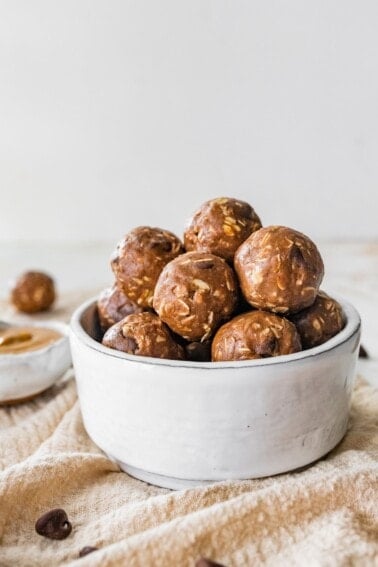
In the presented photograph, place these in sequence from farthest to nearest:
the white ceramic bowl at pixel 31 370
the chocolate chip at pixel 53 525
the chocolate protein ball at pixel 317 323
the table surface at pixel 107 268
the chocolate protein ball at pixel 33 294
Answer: the chocolate protein ball at pixel 33 294 → the table surface at pixel 107 268 → the white ceramic bowl at pixel 31 370 → the chocolate protein ball at pixel 317 323 → the chocolate chip at pixel 53 525

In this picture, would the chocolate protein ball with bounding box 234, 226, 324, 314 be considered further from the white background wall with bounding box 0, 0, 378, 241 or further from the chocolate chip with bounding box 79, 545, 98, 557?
the white background wall with bounding box 0, 0, 378, 241

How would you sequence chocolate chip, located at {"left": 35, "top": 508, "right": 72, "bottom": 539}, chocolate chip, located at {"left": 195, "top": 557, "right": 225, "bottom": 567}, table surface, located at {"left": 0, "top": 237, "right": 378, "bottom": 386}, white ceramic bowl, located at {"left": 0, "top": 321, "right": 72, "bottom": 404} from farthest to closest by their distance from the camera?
table surface, located at {"left": 0, "top": 237, "right": 378, "bottom": 386} < white ceramic bowl, located at {"left": 0, "top": 321, "right": 72, "bottom": 404} < chocolate chip, located at {"left": 35, "top": 508, "right": 72, "bottom": 539} < chocolate chip, located at {"left": 195, "top": 557, "right": 225, "bottom": 567}

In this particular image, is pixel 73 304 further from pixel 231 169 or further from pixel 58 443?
pixel 231 169

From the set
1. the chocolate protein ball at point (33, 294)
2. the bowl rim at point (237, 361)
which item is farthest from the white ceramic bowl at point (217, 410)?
the chocolate protein ball at point (33, 294)

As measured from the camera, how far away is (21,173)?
9.65ft

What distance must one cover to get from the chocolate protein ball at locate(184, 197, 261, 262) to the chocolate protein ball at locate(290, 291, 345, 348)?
126mm

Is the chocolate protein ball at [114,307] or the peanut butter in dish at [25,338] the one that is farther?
the peanut butter in dish at [25,338]

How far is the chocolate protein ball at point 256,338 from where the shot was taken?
0.79 meters

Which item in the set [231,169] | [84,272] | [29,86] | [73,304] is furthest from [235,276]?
[29,86]

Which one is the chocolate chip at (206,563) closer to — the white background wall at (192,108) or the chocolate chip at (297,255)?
the chocolate chip at (297,255)

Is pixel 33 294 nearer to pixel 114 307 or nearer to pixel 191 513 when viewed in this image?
pixel 114 307

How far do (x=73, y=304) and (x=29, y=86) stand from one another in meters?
1.38

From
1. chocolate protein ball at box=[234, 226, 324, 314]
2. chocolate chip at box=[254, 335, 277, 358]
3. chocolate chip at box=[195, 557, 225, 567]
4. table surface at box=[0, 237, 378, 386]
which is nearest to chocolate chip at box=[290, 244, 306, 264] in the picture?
chocolate protein ball at box=[234, 226, 324, 314]

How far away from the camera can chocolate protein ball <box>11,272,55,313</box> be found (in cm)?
176
